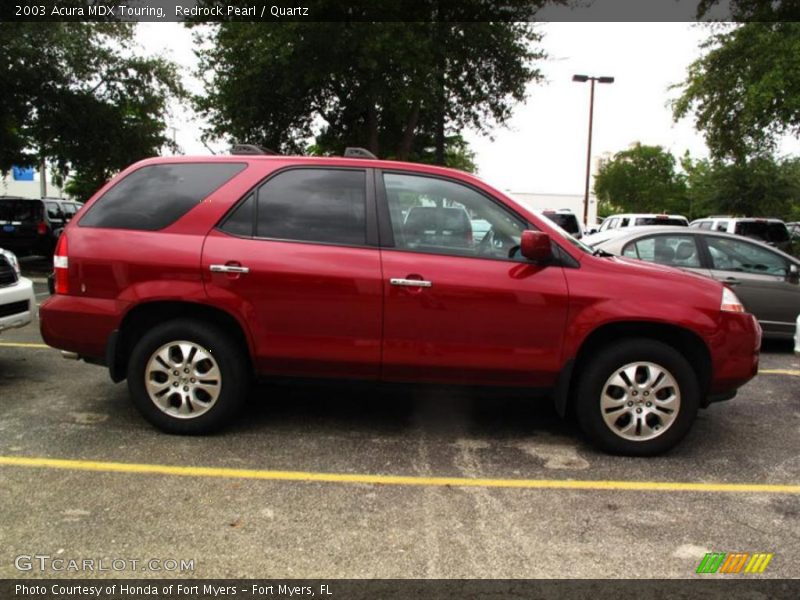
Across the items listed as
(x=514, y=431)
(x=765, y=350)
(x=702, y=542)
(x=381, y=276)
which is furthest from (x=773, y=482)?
(x=765, y=350)

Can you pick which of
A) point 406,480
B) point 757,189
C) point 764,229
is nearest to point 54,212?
point 406,480

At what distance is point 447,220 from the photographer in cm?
425

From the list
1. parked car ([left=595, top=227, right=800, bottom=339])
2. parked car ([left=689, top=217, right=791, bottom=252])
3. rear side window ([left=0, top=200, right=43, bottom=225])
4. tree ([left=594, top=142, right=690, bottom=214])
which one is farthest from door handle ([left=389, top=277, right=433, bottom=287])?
tree ([left=594, top=142, right=690, bottom=214])

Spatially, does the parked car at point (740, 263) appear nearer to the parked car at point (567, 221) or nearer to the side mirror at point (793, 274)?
the side mirror at point (793, 274)

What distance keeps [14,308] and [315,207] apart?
3088 mm

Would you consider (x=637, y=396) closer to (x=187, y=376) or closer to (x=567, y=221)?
(x=187, y=376)

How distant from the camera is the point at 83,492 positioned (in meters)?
3.49

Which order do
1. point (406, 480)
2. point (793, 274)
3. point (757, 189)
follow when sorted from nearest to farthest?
point (406, 480)
point (793, 274)
point (757, 189)

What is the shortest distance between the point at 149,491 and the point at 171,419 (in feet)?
2.70

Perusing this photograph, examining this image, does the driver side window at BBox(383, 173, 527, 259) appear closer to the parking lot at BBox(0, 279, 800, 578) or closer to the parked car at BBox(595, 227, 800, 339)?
the parking lot at BBox(0, 279, 800, 578)

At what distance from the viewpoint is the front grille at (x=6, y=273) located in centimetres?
558

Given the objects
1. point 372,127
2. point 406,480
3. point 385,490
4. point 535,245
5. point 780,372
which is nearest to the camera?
point 385,490

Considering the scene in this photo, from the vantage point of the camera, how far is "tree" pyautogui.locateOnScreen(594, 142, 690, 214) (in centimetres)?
6013

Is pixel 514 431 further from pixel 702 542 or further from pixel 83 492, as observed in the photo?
pixel 83 492
